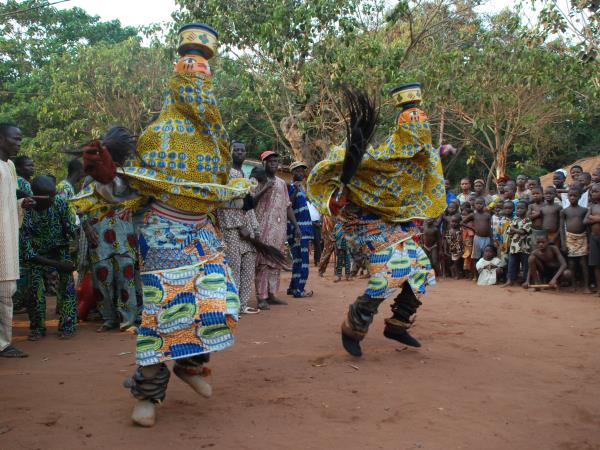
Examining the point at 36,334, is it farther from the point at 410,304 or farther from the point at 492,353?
the point at 492,353

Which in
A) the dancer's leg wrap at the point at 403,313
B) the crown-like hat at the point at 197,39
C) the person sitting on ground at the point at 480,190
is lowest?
the dancer's leg wrap at the point at 403,313

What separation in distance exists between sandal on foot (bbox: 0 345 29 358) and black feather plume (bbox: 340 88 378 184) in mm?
3137

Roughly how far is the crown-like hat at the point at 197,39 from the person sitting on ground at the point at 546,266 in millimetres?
6866

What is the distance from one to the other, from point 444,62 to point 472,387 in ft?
39.1

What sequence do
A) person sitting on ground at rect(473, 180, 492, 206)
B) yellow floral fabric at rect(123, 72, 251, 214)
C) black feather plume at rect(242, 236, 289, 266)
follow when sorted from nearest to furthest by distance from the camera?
yellow floral fabric at rect(123, 72, 251, 214) → black feather plume at rect(242, 236, 289, 266) → person sitting on ground at rect(473, 180, 492, 206)

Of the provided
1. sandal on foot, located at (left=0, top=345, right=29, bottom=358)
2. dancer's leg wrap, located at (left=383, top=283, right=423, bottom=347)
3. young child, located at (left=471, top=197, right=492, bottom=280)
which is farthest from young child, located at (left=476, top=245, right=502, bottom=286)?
sandal on foot, located at (left=0, top=345, right=29, bottom=358)

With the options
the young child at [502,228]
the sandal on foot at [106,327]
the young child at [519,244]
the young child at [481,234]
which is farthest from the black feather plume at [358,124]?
the young child at [481,234]

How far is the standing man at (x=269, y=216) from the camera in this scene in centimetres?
752

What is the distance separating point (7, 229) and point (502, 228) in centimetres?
766

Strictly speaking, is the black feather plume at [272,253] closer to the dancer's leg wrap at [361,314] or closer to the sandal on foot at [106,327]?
the dancer's leg wrap at [361,314]

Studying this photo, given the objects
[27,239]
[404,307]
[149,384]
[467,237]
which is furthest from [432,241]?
[149,384]

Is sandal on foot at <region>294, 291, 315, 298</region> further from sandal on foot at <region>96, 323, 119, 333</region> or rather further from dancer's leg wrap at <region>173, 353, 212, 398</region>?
dancer's leg wrap at <region>173, 353, 212, 398</region>

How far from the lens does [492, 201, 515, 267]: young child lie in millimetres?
9820

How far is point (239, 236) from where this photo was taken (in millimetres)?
6949
